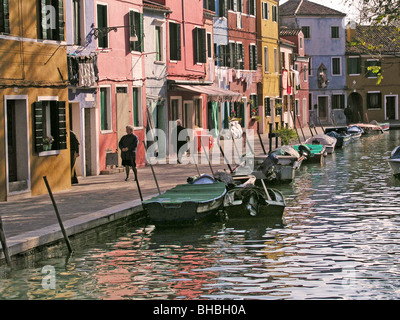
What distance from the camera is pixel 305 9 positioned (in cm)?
7888

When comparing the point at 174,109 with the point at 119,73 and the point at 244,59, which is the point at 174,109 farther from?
the point at 244,59

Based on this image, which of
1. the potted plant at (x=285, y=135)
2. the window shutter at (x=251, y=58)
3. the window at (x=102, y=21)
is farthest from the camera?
the window shutter at (x=251, y=58)

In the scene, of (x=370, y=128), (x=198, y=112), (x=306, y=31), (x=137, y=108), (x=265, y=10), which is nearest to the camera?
(x=137, y=108)

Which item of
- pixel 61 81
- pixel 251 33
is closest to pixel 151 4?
pixel 61 81

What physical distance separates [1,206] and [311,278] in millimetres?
8995

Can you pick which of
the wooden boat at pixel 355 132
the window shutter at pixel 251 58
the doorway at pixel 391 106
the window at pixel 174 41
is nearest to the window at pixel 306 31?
the doorway at pixel 391 106

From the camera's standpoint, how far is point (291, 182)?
28141 millimetres

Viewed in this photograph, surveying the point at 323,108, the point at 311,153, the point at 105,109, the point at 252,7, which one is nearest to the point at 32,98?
the point at 105,109

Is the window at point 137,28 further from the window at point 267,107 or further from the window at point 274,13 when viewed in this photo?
the window at point 274,13

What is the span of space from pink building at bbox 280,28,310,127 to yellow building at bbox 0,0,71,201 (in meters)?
41.9

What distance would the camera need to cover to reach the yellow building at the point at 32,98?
21078 mm

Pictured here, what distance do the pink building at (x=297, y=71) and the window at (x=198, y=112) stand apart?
2365cm

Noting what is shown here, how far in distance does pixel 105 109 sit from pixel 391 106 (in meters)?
53.6

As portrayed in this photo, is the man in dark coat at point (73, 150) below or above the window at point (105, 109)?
below
